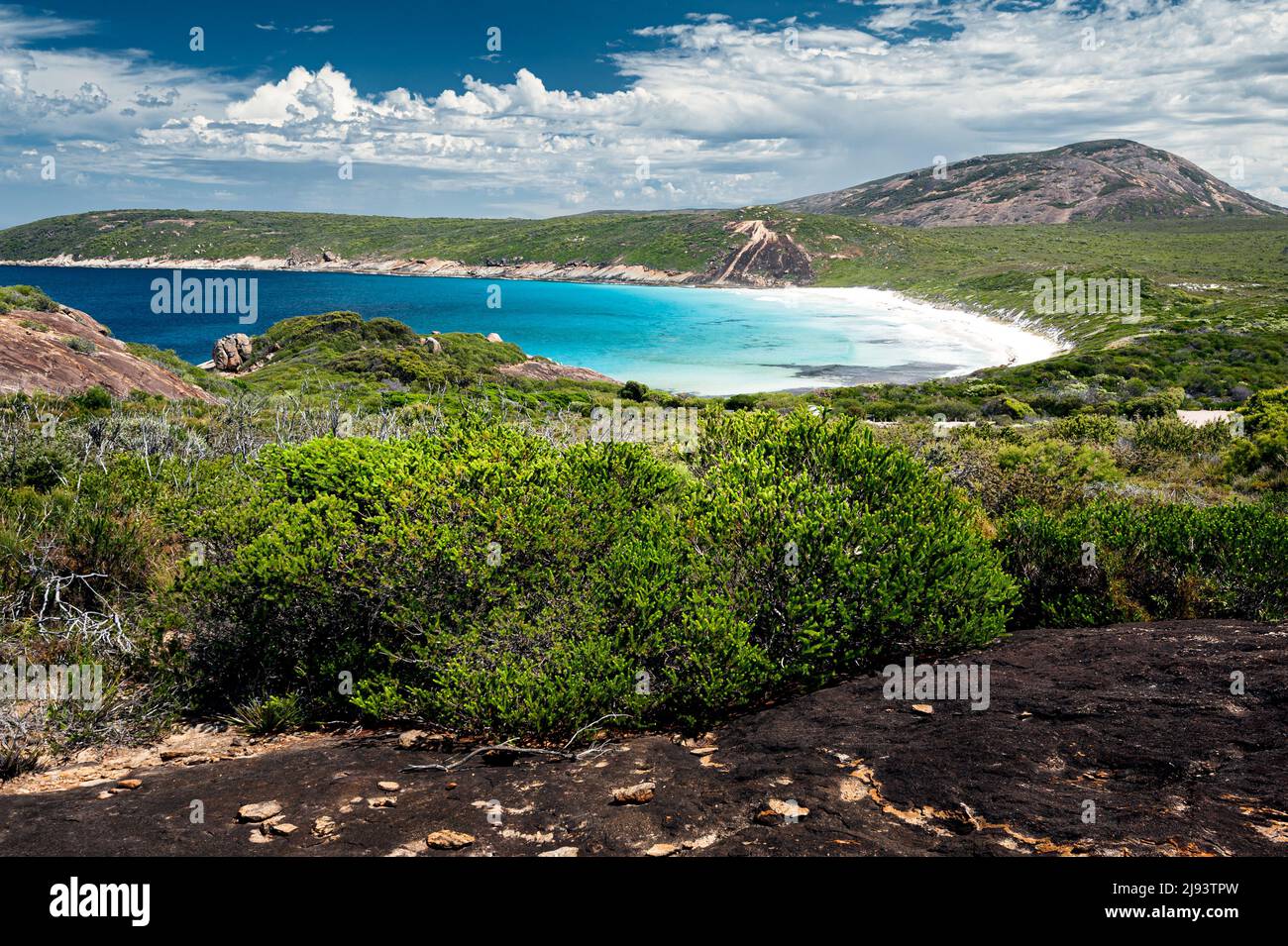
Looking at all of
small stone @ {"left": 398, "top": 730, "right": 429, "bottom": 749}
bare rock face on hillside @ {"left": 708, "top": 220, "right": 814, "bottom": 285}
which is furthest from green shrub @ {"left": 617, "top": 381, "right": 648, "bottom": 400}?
bare rock face on hillside @ {"left": 708, "top": 220, "right": 814, "bottom": 285}

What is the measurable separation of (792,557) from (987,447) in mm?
10558

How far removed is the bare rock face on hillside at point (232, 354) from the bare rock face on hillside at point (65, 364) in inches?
736

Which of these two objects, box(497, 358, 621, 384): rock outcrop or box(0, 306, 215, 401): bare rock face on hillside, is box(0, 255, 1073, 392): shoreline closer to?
box(497, 358, 621, 384): rock outcrop

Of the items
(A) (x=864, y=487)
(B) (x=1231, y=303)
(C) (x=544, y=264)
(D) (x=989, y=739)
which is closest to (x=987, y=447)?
(A) (x=864, y=487)

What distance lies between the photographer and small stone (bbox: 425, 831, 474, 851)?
3580 millimetres

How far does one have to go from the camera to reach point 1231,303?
5791 centimetres

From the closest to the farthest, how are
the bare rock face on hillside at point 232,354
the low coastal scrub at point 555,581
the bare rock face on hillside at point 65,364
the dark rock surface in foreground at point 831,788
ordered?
A: the dark rock surface in foreground at point 831,788
the low coastal scrub at point 555,581
the bare rock face on hillside at point 65,364
the bare rock face on hillside at point 232,354

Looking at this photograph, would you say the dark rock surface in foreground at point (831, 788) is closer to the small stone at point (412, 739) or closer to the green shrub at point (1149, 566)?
the small stone at point (412, 739)

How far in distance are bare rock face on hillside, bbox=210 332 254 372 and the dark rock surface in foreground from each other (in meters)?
45.0

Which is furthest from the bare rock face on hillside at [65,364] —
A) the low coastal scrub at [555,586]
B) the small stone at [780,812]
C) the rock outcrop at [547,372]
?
the small stone at [780,812]

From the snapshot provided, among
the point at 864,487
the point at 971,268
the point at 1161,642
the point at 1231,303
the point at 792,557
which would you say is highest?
the point at 971,268

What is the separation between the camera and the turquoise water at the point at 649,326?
53750 mm

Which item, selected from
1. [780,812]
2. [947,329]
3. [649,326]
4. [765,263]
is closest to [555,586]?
[780,812]
